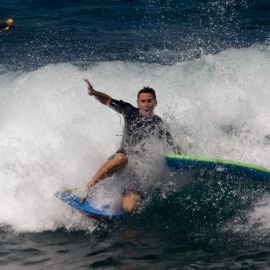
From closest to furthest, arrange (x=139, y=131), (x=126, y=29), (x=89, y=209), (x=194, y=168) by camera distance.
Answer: (x=89, y=209) → (x=194, y=168) → (x=139, y=131) → (x=126, y=29)

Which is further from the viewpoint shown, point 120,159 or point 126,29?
point 126,29

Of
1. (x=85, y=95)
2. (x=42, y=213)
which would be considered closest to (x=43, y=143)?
(x=42, y=213)

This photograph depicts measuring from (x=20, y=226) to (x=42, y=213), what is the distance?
0.32 m

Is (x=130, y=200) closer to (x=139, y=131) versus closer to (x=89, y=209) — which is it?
(x=89, y=209)

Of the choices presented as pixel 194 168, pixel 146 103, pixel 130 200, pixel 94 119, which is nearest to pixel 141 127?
pixel 146 103

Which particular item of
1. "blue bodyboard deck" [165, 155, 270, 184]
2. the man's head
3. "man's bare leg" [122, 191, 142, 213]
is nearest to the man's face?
the man's head

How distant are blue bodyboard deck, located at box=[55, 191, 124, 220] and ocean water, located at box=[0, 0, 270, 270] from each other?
14 centimetres

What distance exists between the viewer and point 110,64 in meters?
12.0

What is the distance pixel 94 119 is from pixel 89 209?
10.3 feet

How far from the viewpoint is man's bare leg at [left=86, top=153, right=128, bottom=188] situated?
6.57 m

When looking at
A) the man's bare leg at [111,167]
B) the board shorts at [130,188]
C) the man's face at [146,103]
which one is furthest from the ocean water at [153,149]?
the man's face at [146,103]

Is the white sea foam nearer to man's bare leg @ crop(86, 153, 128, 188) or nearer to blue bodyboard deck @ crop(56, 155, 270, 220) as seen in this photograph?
Result: blue bodyboard deck @ crop(56, 155, 270, 220)

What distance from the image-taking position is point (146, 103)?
7039 mm

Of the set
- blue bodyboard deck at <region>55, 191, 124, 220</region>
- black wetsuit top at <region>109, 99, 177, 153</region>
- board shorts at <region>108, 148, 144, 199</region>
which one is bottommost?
blue bodyboard deck at <region>55, 191, 124, 220</region>
